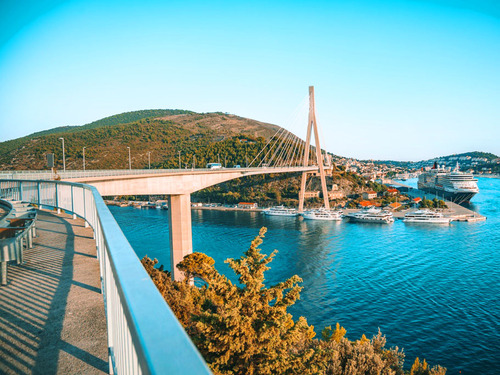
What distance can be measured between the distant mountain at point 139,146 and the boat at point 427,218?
26360 millimetres

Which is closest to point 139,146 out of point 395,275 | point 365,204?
point 365,204

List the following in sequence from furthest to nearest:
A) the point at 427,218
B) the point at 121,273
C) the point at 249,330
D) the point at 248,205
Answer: the point at 248,205
the point at 427,218
the point at 249,330
the point at 121,273

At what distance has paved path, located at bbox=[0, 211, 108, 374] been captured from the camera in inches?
87.6

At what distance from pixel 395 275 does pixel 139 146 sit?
7742cm

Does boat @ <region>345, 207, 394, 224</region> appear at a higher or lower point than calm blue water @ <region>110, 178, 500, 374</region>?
higher

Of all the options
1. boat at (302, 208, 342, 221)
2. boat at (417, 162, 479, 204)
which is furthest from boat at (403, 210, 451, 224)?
boat at (417, 162, 479, 204)

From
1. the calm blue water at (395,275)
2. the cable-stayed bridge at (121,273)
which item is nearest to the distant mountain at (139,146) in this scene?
the calm blue water at (395,275)

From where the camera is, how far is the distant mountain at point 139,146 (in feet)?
242

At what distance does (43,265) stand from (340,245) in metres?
32.8

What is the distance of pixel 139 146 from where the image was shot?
90125 mm

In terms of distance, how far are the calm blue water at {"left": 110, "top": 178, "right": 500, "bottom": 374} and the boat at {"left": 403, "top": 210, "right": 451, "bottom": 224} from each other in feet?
5.63

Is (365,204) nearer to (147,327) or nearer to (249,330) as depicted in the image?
(249,330)

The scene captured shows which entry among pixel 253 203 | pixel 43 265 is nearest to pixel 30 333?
pixel 43 265

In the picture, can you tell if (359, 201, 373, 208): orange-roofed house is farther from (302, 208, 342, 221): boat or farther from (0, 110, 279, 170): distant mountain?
(0, 110, 279, 170): distant mountain
